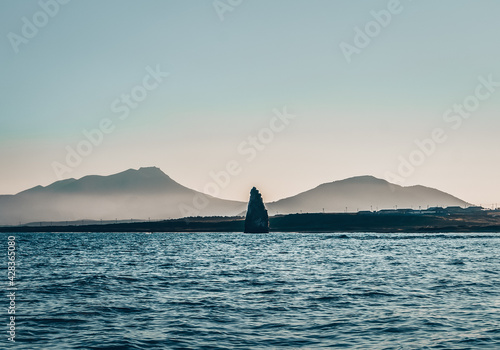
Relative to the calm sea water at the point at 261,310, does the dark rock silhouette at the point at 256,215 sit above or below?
above

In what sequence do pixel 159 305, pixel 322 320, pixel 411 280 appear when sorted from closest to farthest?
pixel 322 320
pixel 159 305
pixel 411 280

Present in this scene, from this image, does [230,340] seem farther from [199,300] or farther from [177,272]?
[177,272]

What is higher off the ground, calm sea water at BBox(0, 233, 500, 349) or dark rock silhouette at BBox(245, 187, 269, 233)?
dark rock silhouette at BBox(245, 187, 269, 233)

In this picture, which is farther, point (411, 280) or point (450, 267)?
point (450, 267)

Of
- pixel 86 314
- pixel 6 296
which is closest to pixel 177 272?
pixel 6 296

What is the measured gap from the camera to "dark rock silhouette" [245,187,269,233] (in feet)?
618

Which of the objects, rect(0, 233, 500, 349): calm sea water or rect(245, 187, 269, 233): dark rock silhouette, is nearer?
rect(0, 233, 500, 349): calm sea water

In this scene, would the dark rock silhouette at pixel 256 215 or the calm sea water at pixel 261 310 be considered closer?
the calm sea water at pixel 261 310

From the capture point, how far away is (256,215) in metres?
192

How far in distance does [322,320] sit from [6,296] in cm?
Answer: 1969

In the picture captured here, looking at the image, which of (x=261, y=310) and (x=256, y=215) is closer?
(x=261, y=310)

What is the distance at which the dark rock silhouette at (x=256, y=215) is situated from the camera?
188 m

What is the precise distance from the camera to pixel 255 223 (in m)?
192

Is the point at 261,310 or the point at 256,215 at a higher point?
the point at 256,215
